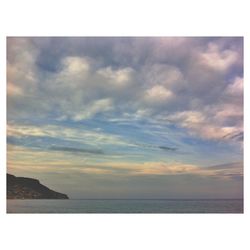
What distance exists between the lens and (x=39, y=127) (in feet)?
39.4

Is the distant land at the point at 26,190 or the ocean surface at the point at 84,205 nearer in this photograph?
the ocean surface at the point at 84,205

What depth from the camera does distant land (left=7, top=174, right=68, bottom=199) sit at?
39.7 ft

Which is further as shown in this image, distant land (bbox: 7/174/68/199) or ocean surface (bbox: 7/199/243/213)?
distant land (bbox: 7/174/68/199)

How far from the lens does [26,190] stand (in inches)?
471

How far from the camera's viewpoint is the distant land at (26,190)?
12.1 metres

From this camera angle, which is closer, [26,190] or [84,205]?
[26,190]
